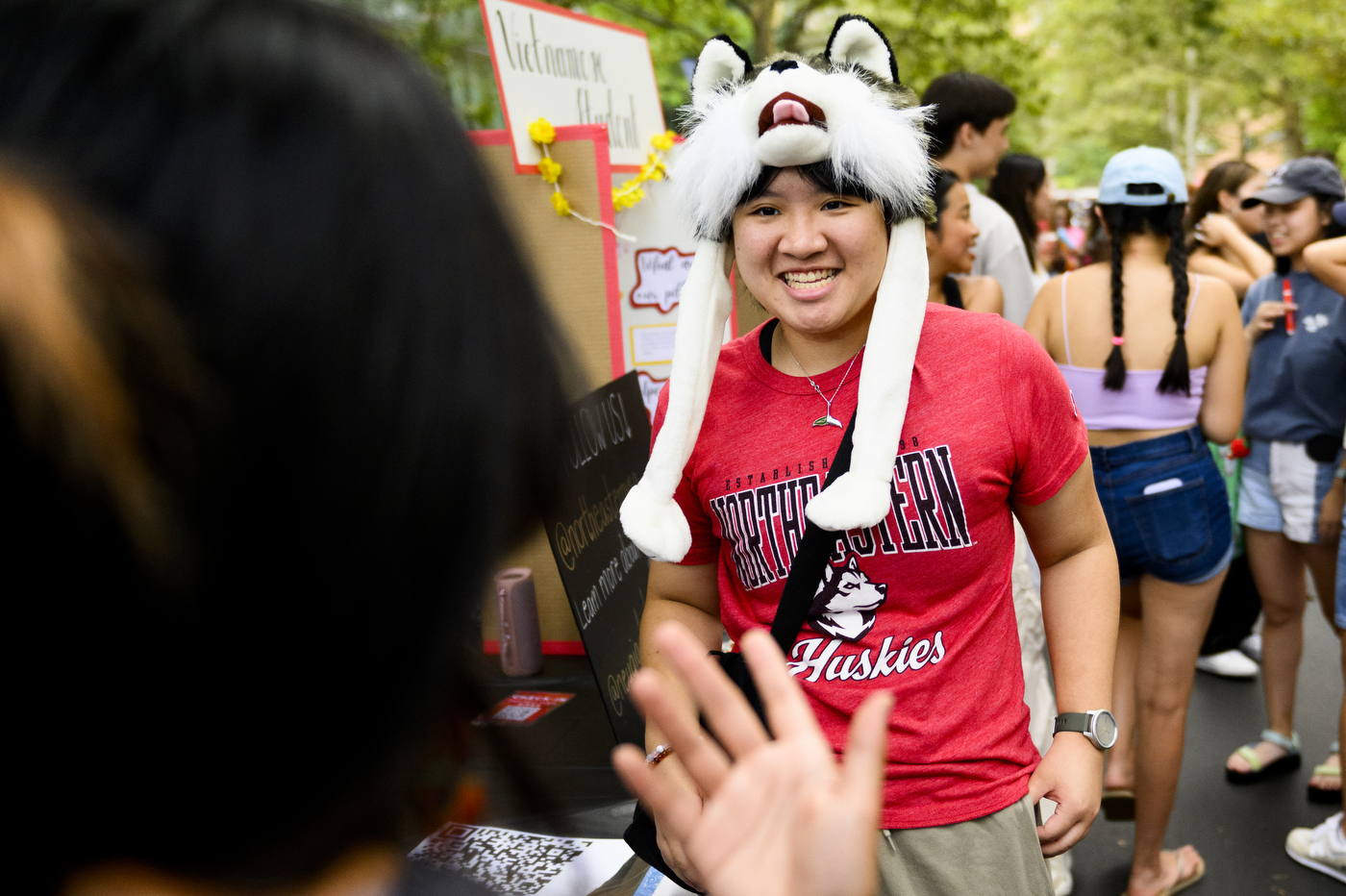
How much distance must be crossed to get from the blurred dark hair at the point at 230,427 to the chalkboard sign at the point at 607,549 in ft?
4.69

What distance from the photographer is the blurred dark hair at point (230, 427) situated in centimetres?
42

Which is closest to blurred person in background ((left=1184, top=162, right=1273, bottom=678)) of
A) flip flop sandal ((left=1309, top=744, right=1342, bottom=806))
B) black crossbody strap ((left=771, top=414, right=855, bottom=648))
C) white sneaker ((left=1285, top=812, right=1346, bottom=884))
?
flip flop sandal ((left=1309, top=744, right=1342, bottom=806))

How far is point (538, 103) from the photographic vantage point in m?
2.92

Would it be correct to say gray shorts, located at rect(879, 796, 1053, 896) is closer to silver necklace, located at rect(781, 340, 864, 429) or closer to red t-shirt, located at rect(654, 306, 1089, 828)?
red t-shirt, located at rect(654, 306, 1089, 828)

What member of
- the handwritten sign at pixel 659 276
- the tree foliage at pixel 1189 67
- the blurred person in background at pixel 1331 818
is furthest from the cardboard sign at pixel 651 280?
the tree foliage at pixel 1189 67

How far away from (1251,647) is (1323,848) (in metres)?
1.83

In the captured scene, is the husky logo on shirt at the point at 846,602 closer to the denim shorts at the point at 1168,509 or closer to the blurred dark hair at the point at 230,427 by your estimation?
the blurred dark hair at the point at 230,427

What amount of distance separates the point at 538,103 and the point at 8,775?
8.97 ft

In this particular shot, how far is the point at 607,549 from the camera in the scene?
2352 mm

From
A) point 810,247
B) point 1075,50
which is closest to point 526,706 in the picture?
point 810,247

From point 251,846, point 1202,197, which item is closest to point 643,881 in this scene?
point 251,846

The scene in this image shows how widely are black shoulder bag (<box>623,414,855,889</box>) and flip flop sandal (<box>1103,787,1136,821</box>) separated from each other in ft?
8.29

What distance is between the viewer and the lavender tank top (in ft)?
9.62

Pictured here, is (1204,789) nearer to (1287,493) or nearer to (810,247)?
(1287,493)
